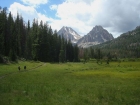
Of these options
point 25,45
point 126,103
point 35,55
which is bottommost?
point 126,103

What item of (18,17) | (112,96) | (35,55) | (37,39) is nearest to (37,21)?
(18,17)

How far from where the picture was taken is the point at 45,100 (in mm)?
20891

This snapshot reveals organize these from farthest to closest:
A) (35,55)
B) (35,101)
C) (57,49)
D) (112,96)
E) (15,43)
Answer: (57,49) → (35,55) → (15,43) → (112,96) → (35,101)

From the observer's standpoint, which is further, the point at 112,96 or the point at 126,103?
the point at 112,96

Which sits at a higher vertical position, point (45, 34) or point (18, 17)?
point (18, 17)

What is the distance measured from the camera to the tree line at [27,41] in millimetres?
98500

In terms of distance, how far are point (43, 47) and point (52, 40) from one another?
18.4 metres

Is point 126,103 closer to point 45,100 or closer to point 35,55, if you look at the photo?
point 45,100

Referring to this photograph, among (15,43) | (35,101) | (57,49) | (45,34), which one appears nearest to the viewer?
(35,101)

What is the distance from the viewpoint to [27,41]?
424 feet

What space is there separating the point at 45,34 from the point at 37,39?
9.50m

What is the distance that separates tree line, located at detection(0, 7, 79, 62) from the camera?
98.5m

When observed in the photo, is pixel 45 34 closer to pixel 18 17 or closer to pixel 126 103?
pixel 18 17

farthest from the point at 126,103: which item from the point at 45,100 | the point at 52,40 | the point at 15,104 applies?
the point at 52,40
